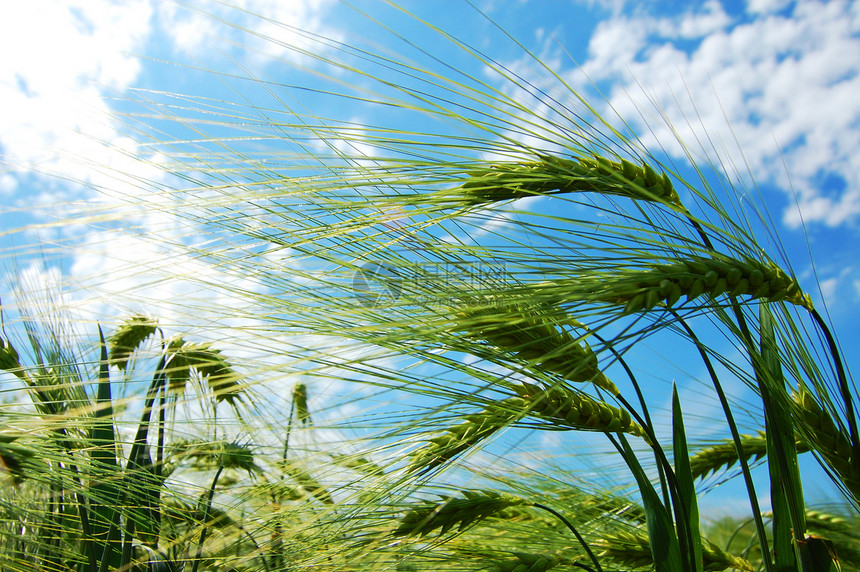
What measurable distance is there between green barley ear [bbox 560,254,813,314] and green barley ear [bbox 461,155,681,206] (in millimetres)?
80

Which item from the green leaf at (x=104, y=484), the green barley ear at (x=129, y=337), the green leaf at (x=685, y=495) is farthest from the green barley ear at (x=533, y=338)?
the green barley ear at (x=129, y=337)

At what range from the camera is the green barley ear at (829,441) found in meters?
0.71

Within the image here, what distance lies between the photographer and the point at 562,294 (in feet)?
1.70

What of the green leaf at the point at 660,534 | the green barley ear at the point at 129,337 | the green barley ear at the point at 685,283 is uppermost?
the green barley ear at the point at 129,337

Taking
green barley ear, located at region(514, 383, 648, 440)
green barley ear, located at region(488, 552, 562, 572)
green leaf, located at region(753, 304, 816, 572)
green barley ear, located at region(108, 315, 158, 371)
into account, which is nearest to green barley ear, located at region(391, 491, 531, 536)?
green barley ear, located at region(488, 552, 562, 572)

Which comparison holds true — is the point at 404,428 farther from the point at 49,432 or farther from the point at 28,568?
the point at 28,568

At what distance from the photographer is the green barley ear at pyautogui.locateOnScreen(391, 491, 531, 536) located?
742 mm

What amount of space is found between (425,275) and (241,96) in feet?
1.11

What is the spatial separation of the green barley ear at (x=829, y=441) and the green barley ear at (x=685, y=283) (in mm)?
186

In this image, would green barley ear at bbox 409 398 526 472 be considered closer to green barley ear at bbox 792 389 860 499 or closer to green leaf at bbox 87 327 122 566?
green barley ear at bbox 792 389 860 499

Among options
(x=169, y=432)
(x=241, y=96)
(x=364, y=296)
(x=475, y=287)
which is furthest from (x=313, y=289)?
(x=169, y=432)

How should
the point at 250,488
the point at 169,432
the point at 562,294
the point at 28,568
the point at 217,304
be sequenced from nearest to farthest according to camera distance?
1. the point at 562,294
2. the point at 217,304
3. the point at 250,488
4. the point at 28,568
5. the point at 169,432

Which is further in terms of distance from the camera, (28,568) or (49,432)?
(28,568)

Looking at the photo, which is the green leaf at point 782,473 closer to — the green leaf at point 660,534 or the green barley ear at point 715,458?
the green leaf at point 660,534
